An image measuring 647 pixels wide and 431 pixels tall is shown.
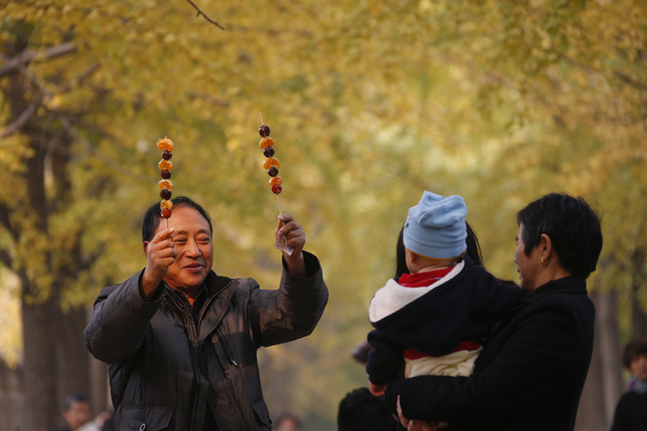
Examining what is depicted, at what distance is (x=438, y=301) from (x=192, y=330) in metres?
1.07

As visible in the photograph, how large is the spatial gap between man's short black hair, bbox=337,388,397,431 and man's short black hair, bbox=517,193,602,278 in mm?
1303

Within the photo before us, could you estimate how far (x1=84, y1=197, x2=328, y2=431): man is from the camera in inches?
101

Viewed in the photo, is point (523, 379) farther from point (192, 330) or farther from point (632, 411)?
point (632, 411)

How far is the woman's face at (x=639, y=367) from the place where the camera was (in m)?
5.62

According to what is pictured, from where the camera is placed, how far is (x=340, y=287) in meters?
24.6

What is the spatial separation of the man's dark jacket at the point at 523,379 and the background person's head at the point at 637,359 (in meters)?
3.67

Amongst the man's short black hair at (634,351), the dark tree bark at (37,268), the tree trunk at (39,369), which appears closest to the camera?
the man's short black hair at (634,351)

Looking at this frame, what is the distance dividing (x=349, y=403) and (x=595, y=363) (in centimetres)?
1294

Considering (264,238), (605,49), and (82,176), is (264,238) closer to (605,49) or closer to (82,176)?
(82,176)

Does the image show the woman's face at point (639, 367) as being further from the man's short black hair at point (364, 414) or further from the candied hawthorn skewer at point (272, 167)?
the candied hawthorn skewer at point (272, 167)

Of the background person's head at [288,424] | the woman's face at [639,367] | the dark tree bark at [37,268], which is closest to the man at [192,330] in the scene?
the woman's face at [639,367]

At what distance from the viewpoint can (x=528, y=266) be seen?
8.41ft

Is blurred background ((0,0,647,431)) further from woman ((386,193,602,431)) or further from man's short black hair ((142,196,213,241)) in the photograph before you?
woman ((386,193,602,431))

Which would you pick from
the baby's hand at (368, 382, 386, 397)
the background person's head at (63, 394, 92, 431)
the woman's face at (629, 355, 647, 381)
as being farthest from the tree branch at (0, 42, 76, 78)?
the woman's face at (629, 355, 647, 381)
